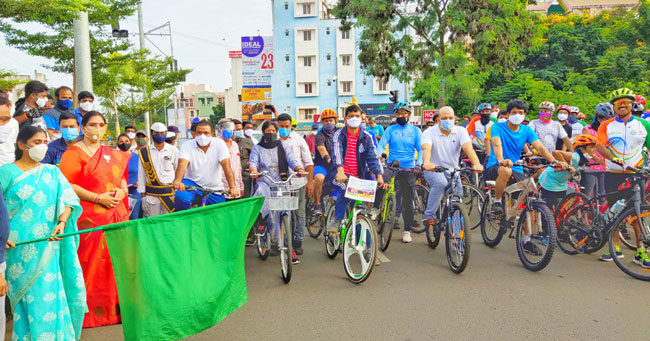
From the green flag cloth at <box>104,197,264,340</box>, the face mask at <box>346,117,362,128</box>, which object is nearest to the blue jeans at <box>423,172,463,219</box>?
the face mask at <box>346,117,362,128</box>

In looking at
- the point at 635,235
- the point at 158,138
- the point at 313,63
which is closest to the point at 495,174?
the point at 635,235

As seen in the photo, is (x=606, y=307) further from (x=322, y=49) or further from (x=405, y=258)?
(x=322, y=49)

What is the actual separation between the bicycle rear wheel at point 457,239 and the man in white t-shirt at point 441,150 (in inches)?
22.7

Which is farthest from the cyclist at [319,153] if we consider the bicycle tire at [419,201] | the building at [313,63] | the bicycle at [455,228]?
the building at [313,63]

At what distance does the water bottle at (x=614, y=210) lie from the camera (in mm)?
6328

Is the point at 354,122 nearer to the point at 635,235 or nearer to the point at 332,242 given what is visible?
the point at 332,242

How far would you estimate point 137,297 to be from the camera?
3326mm

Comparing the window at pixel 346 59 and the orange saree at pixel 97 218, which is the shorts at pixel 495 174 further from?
the window at pixel 346 59

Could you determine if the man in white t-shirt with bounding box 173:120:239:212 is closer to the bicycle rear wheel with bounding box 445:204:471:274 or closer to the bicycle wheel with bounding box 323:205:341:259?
the bicycle wheel with bounding box 323:205:341:259

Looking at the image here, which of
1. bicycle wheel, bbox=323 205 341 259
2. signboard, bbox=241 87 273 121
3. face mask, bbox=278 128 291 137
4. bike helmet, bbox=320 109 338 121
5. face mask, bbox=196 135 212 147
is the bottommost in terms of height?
bicycle wheel, bbox=323 205 341 259

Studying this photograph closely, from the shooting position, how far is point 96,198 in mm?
4367

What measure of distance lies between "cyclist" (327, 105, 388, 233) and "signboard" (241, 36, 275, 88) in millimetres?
46946

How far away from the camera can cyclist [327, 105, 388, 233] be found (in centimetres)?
634

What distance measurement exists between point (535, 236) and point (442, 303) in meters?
1.80
